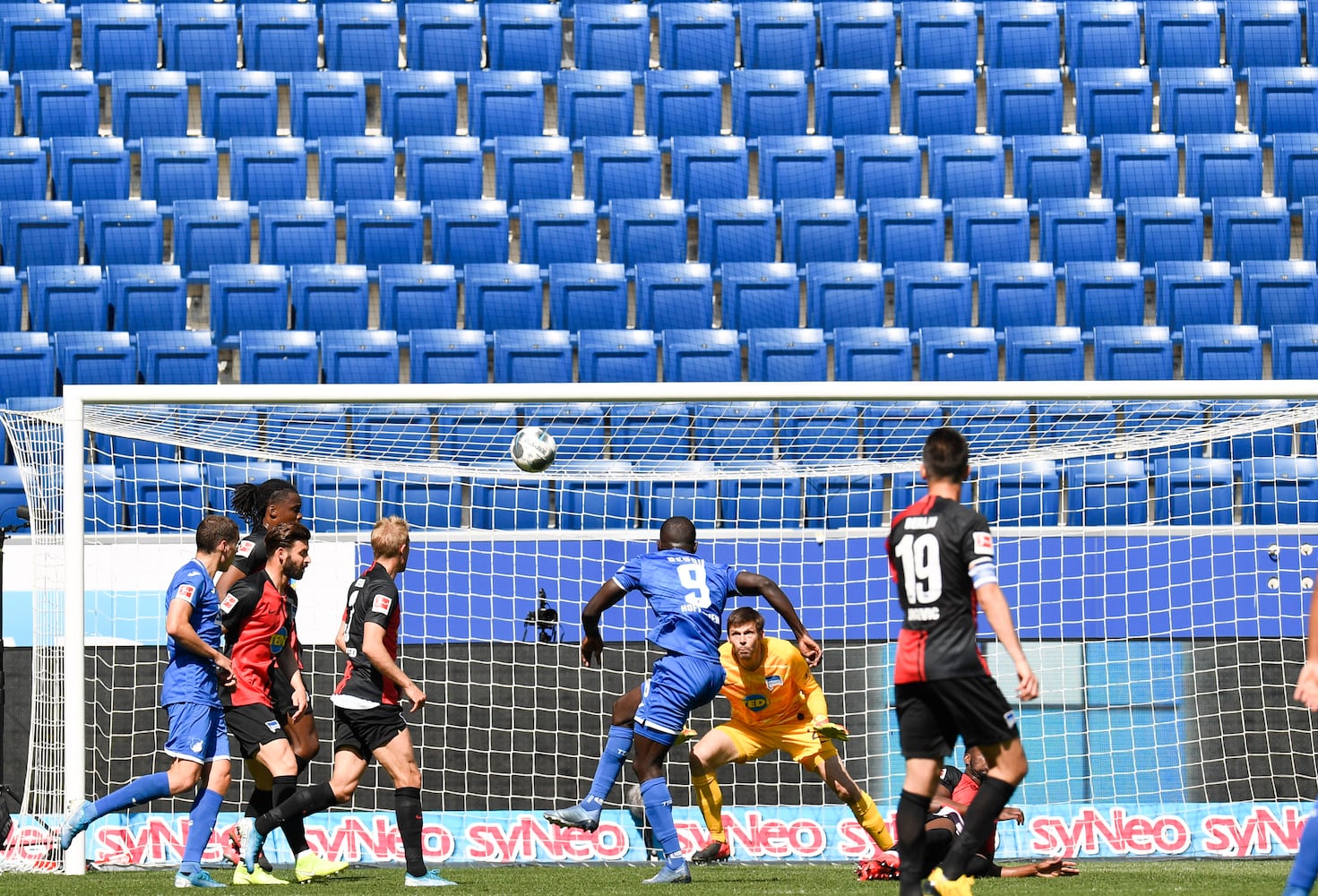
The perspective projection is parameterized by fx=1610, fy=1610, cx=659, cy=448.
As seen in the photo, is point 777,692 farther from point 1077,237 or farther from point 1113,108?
point 1113,108

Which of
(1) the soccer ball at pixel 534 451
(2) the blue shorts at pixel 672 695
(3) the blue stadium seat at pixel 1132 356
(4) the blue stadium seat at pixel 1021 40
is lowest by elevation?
(2) the blue shorts at pixel 672 695

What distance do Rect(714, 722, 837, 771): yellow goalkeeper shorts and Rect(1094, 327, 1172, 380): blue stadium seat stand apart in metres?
6.22

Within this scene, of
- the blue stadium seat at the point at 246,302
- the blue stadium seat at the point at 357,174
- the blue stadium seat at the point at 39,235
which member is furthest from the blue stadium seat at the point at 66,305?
the blue stadium seat at the point at 357,174

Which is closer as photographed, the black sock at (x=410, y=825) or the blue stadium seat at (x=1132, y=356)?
the black sock at (x=410, y=825)

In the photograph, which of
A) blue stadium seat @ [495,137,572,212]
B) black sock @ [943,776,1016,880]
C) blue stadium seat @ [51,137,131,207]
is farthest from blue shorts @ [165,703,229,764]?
blue stadium seat @ [51,137,131,207]

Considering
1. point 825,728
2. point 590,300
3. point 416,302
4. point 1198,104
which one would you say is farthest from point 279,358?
point 1198,104

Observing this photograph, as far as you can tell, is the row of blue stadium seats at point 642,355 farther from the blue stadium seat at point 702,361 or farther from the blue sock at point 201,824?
the blue sock at point 201,824

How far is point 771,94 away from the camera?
15250 millimetres

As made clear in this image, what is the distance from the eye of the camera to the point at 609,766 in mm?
6945

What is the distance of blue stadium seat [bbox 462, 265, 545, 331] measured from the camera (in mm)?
13586

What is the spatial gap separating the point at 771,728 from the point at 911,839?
10.0 feet

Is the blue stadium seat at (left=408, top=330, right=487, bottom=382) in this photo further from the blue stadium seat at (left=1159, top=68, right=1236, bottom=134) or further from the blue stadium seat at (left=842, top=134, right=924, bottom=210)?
the blue stadium seat at (left=1159, top=68, right=1236, bottom=134)

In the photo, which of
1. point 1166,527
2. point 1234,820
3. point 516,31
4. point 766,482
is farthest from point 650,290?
point 1234,820

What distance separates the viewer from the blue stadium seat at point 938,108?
15188 millimetres
